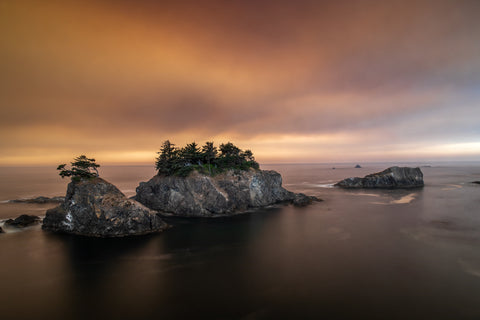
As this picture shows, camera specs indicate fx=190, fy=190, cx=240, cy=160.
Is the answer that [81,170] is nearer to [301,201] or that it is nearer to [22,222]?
[22,222]

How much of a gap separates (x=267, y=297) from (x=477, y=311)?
46.0ft

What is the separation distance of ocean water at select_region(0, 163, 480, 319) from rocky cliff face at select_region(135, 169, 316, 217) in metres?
6.13

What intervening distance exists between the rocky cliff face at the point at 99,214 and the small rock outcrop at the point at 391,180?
74.2 metres

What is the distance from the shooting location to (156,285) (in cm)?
1606

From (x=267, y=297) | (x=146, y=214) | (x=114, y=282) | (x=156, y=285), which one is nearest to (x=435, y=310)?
(x=267, y=297)

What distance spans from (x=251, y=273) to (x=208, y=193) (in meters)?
21.7

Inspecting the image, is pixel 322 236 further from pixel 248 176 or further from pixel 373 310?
pixel 248 176

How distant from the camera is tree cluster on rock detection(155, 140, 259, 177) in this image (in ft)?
130

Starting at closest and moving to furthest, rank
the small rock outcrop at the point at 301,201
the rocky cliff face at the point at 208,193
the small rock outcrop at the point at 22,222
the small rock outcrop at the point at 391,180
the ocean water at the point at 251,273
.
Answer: the ocean water at the point at 251,273
the small rock outcrop at the point at 22,222
the rocky cliff face at the point at 208,193
the small rock outcrop at the point at 301,201
the small rock outcrop at the point at 391,180

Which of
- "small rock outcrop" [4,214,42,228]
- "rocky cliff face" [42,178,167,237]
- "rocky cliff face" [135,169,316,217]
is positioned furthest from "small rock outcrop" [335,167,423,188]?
"small rock outcrop" [4,214,42,228]

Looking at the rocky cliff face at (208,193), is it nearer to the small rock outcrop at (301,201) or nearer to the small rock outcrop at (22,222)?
the small rock outcrop at (301,201)

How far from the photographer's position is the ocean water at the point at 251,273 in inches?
523

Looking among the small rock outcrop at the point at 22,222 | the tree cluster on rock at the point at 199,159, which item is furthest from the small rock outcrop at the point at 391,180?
the small rock outcrop at the point at 22,222

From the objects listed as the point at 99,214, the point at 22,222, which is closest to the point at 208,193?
the point at 99,214
